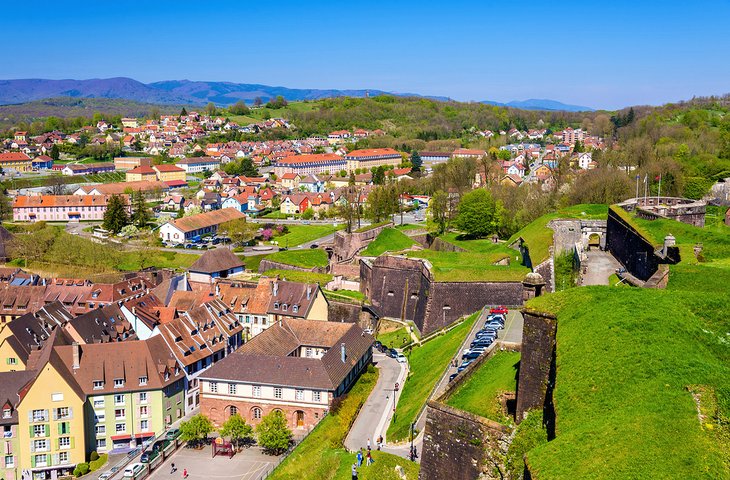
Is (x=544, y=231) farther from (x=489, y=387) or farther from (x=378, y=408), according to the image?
(x=489, y=387)

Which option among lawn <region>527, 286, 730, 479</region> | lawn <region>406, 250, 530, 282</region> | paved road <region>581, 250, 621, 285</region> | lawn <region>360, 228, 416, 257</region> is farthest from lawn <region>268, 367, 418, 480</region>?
lawn <region>360, 228, 416, 257</region>

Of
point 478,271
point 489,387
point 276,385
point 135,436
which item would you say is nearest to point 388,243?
point 478,271

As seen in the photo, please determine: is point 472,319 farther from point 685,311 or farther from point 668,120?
point 668,120

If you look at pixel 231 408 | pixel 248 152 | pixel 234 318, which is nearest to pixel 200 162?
pixel 248 152

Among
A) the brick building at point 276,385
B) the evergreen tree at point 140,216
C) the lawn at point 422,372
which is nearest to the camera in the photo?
the lawn at point 422,372

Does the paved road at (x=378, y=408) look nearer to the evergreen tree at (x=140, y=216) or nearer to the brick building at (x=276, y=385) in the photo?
the brick building at (x=276, y=385)

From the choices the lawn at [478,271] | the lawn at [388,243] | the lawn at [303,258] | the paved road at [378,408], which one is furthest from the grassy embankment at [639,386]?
the lawn at [303,258]

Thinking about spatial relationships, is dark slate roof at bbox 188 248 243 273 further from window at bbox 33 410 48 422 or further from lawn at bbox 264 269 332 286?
window at bbox 33 410 48 422
